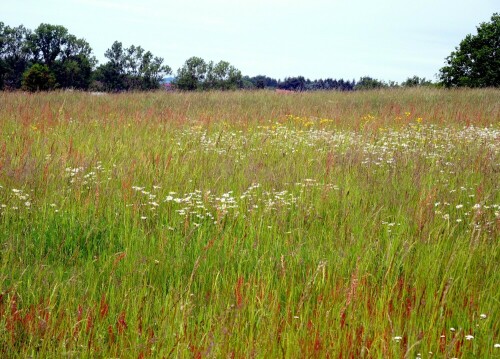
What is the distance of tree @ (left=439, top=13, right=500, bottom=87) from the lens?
31344 mm

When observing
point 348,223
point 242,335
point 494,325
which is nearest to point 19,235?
point 242,335

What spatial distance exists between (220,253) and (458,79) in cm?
3396

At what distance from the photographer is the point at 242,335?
80.3 inches

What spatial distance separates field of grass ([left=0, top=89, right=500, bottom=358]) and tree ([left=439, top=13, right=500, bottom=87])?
92.3 ft

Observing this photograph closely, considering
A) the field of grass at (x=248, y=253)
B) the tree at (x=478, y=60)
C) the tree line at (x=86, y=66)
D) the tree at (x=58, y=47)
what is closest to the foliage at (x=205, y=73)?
the tree line at (x=86, y=66)

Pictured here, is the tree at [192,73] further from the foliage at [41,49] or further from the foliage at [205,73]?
the foliage at [41,49]

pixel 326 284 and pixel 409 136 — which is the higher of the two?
pixel 409 136

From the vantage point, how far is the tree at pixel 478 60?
31.3m

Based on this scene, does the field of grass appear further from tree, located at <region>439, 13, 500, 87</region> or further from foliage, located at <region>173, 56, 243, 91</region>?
foliage, located at <region>173, 56, 243, 91</region>

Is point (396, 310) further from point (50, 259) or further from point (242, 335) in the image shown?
→ point (50, 259)

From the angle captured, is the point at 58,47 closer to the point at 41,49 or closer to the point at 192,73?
the point at 41,49

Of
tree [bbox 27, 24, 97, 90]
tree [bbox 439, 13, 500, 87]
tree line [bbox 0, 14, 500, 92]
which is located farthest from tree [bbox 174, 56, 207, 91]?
tree [bbox 439, 13, 500, 87]

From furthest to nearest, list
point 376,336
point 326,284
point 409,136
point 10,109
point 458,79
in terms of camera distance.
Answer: point 458,79 → point 10,109 → point 409,136 → point 326,284 → point 376,336

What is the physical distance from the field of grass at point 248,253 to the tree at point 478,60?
1108 inches
